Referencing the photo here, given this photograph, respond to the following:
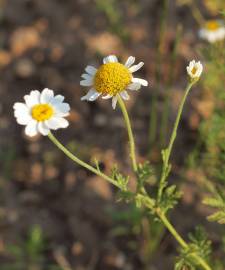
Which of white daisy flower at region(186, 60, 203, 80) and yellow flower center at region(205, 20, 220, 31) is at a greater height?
yellow flower center at region(205, 20, 220, 31)

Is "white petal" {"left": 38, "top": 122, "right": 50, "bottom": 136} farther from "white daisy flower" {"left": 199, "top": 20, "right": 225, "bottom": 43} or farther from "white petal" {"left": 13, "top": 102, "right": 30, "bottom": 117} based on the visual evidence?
"white daisy flower" {"left": 199, "top": 20, "right": 225, "bottom": 43}

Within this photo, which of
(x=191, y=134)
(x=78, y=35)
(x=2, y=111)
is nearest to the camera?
(x=191, y=134)

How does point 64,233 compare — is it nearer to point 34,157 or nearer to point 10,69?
point 34,157

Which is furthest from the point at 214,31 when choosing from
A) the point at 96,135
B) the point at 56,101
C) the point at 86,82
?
the point at 56,101

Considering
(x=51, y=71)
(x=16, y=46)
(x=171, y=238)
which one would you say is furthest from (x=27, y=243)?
(x=16, y=46)

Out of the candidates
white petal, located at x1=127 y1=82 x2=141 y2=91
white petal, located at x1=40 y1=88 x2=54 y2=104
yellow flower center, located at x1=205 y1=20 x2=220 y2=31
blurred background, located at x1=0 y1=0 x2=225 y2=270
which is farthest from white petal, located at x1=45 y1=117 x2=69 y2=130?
yellow flower center, located at x1=205 y1=20 x2=220 y2=31

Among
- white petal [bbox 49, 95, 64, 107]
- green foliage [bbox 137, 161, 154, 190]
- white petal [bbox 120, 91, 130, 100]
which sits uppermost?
white petal [bbox 49, 95, 64, 107]

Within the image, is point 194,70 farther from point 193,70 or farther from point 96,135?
point 96,135
